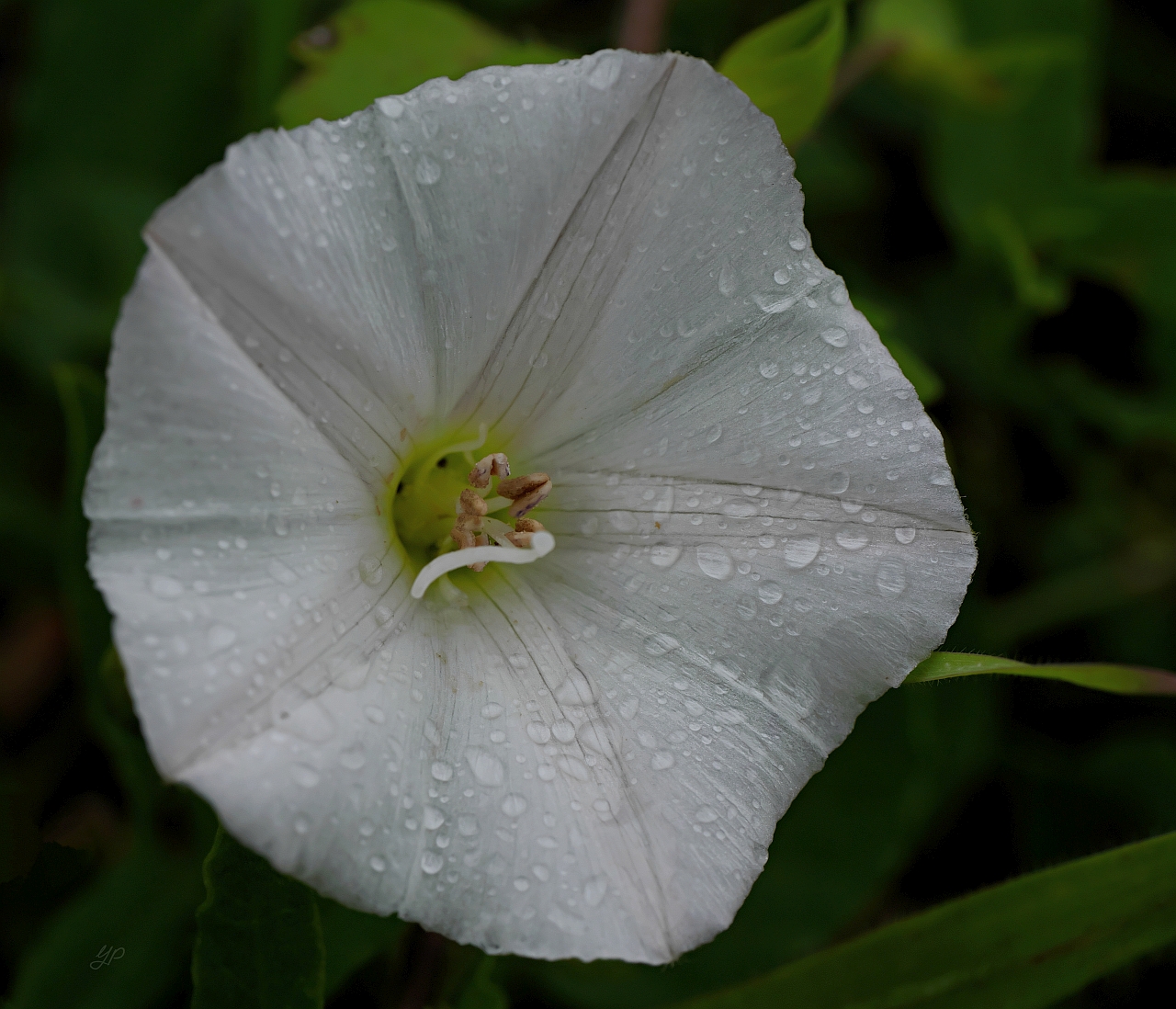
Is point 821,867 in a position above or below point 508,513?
below

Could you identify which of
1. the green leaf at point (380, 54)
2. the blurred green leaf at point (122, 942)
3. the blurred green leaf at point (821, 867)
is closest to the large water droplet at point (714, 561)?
the blurred green leaf at point (821, 867)

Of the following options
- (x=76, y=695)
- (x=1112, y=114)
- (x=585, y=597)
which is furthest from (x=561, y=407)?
(x=1112, y=114)

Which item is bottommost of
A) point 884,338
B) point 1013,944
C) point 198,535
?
point 1013,944

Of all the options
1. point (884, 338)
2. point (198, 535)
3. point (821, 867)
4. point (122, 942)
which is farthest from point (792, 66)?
point (122, 942)

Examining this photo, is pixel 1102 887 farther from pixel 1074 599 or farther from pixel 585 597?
pixel 1074 599

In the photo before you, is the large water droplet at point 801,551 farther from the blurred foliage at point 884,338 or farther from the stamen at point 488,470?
the blurred foliage at point 884,338
